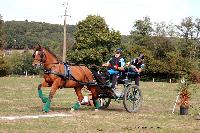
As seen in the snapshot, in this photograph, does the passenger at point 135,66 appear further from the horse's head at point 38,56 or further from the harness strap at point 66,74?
the horse's head at point 38,56

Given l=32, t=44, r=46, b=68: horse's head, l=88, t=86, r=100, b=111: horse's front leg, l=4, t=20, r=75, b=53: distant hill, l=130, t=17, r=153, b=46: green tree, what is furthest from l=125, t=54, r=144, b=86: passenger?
l=4, t=20, r=75, b=53: distant hill

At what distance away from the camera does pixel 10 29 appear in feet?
386

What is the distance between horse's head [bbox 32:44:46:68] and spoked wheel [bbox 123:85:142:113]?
311 cm

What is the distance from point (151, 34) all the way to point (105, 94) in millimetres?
74209

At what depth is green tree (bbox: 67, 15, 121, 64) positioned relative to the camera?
69.9 metres

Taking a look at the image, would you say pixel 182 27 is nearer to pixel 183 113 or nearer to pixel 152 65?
pixel 152 65

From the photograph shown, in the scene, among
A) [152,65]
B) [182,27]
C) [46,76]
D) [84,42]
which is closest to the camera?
[46,76]

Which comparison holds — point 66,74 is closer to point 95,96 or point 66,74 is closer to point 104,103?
point 95,96

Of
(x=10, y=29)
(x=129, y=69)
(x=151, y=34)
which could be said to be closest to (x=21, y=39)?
(x=10, y=29)

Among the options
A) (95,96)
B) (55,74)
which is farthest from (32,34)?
(55,74)

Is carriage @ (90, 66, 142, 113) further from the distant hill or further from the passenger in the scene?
the distant hill

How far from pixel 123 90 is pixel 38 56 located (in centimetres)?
329

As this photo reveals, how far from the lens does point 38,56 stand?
14.5 meters

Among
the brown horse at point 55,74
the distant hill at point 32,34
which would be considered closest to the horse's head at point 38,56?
the brown horse at point 55,74
